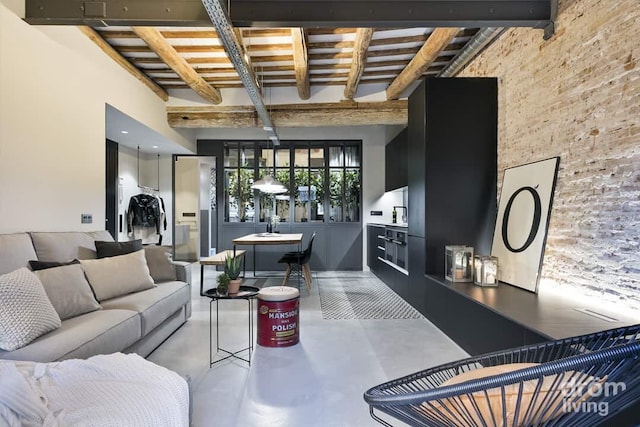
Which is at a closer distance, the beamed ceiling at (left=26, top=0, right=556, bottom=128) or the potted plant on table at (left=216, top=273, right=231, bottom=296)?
the potted plant on table at (left=216, top=273, right=231, bottom=296)

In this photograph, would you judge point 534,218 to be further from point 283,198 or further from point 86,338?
point 283,198

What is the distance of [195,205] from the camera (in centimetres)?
772

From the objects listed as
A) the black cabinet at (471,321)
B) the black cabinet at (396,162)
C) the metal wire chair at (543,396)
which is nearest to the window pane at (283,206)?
the black cabinet at (396,162)

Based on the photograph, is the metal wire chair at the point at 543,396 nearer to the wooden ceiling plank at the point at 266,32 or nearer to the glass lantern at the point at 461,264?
the glass lantern at the point at 461,264

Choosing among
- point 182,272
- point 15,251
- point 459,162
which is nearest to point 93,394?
point 15,251

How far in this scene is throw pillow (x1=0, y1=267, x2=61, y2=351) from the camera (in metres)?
1.84

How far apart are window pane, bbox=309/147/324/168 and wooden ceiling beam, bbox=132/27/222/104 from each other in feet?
7.53

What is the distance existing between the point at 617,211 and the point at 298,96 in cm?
474

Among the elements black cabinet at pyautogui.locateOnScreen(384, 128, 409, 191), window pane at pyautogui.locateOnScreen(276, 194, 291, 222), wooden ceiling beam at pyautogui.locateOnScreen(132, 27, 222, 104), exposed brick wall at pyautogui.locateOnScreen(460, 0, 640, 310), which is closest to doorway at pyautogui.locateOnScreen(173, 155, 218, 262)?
window pane at pyautogui.locateOnScreen(276, 194, 291, 222)

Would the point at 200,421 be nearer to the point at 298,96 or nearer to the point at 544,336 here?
the point at 544,336

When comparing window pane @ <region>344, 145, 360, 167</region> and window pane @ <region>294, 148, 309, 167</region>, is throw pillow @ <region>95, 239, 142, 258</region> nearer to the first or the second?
window pane @ <region>294, 148, 309, 167</region>

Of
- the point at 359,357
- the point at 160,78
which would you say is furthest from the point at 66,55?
the point at 359,357

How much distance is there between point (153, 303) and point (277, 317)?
3.35ft

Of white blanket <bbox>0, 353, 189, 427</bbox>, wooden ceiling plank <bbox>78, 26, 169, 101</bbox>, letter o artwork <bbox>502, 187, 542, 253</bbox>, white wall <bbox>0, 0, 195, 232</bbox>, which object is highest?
wooden ceiling plank <bbox>78, 26, 169, 101</bbox>
